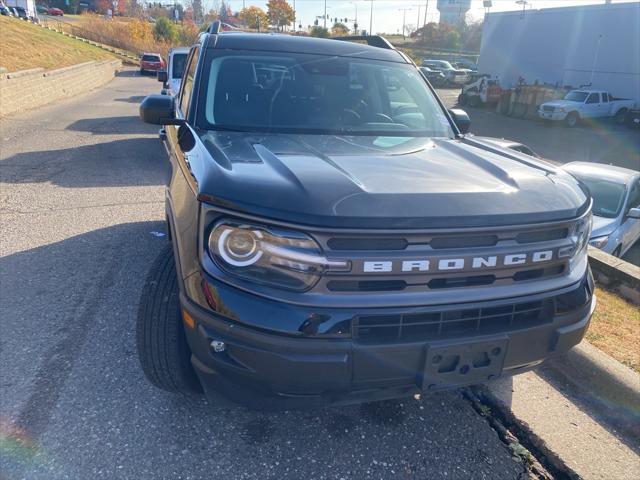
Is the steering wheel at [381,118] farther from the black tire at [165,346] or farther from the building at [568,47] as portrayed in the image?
the building at [568,47]

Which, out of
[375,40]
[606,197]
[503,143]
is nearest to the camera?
[503,143]

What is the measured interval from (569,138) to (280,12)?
191 ft

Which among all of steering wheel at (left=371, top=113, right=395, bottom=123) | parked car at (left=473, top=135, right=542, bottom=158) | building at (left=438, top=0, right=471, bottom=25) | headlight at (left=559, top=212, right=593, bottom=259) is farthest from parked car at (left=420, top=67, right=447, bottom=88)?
building at (left=438, top=0, right=471, bottom=25)

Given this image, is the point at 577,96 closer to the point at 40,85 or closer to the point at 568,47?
the point at 568,47

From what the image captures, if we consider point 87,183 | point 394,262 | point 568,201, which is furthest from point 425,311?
point 87,183

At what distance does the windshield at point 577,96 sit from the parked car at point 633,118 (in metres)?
2.15

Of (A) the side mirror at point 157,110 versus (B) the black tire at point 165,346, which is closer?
(B) the black tire at point 165,346

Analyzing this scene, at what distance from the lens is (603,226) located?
6684 mm

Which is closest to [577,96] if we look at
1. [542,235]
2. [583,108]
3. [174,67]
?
[583,108]

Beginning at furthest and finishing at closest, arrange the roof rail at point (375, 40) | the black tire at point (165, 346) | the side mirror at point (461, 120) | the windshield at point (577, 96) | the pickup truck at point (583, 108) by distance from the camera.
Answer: the windshield at point (577, 96) → the pickup truck at point (583, 108) → the roof rail at point (375, 40) → the side mirror at point (461, 120) → the black tire at point (165, 346)

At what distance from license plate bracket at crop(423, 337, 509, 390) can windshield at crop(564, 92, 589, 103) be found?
2390cm

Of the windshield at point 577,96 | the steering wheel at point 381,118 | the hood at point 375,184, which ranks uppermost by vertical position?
the steering wheel at point 381,118

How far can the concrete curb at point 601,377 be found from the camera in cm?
295

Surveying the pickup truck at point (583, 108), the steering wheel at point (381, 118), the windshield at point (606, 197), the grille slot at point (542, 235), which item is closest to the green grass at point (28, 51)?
the steering wheel at point (381, 118)
